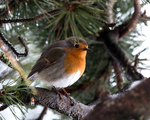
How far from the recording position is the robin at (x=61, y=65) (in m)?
1.43

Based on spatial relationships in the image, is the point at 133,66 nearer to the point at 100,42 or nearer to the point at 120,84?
the point at 120,84

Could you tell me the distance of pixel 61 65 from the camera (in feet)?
4.79

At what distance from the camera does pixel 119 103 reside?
0.47m

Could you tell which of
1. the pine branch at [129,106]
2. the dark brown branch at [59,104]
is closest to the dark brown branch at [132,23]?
the dark brown branch at [59,104]

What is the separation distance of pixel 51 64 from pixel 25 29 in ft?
2.14

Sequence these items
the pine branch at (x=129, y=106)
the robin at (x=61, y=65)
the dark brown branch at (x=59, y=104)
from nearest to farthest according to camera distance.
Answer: the pine branch at (x=129, y=106) → the dark brown branch at (x=59, y=104) → the robin at (x=61, y=65)

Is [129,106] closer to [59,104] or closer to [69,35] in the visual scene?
[59,104]

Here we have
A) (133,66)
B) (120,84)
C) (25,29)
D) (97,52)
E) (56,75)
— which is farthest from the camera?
(97,52)

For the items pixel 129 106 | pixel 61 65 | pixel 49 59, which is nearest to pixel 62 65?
pixel 61 65

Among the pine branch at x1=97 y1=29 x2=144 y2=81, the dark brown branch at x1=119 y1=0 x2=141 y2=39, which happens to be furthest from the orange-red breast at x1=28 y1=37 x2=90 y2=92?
the dark brown branch at x1=119 y1=0 x2=141 y2=39

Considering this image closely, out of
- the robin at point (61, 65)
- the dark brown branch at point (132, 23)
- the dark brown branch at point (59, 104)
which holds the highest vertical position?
the dark brown branch at point (132, 23)

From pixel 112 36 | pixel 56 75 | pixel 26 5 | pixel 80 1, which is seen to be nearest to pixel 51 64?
pixel 56 75

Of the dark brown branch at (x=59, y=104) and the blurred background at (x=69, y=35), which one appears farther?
the blurred background at (x=69, y=35)

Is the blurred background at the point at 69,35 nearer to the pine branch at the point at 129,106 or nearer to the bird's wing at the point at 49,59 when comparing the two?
the bird's wing at the point at 49,59
